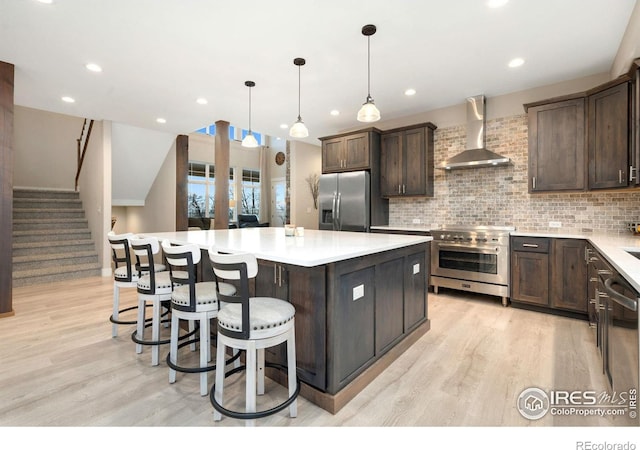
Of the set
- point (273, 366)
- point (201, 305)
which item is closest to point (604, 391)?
point (273, 366)

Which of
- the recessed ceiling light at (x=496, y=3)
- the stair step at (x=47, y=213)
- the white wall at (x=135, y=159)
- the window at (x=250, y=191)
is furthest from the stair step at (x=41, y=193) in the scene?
the recessed ceiling light at (x=496, y=3)

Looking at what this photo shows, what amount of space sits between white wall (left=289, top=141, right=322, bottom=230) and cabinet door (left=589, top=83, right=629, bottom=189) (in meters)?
5.55

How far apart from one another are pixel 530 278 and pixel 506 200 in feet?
3.92

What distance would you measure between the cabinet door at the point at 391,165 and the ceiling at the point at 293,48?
0.58 metres

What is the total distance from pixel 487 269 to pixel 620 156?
5.64 feet

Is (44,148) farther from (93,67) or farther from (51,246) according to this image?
(93,67)

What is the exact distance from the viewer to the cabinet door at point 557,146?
3.41 metres

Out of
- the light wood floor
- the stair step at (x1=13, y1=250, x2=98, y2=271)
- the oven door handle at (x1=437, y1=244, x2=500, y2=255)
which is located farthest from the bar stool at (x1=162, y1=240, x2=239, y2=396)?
the stair step at (x1=13, y1=250, x2=98, y2=271)

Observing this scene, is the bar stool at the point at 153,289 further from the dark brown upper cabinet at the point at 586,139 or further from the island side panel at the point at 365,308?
the dark brown upper cabinet at the point at 586,139

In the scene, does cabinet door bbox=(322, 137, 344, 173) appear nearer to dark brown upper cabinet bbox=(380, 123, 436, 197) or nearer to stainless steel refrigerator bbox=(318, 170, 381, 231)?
stainless steel refrigerator bbox=(318, 170, 381, 231)

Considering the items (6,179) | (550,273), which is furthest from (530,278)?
(6,179)

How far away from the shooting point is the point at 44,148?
→ 7.84 metres

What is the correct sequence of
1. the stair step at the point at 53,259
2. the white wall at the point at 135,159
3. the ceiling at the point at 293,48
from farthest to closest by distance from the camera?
1. the white wall at the point at 135,159
2. the stair step at the point at 53,259
3. the ceiling at the point at 293,48
